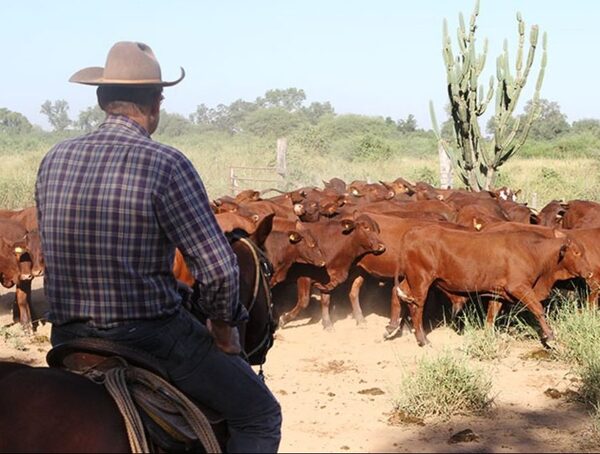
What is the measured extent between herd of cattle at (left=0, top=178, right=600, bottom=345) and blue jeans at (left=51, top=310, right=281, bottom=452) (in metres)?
4.84

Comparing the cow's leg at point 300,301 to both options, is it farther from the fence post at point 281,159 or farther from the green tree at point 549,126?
the green tree at point 549,126

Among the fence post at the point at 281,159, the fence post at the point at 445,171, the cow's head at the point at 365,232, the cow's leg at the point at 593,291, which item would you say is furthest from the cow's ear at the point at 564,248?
the fence post at the point at 281,159

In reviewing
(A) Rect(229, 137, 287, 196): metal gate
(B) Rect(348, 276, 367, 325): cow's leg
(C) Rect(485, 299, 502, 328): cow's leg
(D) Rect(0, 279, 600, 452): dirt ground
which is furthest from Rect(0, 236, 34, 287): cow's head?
(A) Rect(229, 137, 287, 196): metal gate

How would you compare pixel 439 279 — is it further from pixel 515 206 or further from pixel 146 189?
pixel 146 189

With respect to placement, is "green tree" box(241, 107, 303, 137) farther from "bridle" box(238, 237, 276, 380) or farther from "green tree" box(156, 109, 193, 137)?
"bridle" box(238, 237, 276, 380)

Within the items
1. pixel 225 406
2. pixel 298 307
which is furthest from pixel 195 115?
pixel 225 406

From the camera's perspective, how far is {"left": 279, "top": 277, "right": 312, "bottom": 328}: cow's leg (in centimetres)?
1120

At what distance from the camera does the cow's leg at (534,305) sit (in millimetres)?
Result: 9305

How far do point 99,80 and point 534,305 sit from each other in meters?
7.10

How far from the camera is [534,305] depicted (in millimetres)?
9406

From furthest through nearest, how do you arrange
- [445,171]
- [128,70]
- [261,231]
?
[445,171]
[261,231]
[128,70]

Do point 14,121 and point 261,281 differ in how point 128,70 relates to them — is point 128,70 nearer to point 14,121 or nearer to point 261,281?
point 261,281

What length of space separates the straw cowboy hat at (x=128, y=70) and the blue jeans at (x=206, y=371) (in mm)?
→ 879

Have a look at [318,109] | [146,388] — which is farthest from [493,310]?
[318,109]
